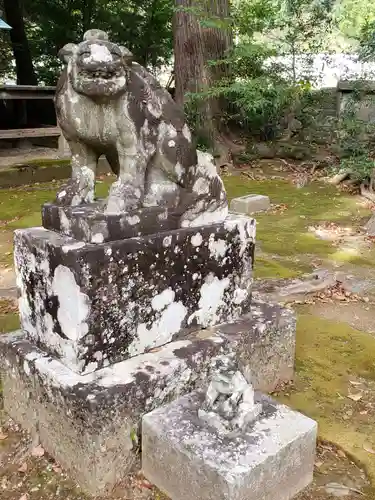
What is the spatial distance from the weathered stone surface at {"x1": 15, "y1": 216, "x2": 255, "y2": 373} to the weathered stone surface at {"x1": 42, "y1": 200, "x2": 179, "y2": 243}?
0.13 ft

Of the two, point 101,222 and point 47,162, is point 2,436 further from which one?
point 47,162

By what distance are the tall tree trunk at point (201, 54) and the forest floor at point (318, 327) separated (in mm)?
2605

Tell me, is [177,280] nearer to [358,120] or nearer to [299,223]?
[299,223]

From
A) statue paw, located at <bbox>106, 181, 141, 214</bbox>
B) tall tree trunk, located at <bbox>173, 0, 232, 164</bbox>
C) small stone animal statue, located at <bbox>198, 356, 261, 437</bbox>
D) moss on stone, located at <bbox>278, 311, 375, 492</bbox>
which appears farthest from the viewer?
tall tree trunk, located at <bbox>173, 0, 232, 164</bbox>

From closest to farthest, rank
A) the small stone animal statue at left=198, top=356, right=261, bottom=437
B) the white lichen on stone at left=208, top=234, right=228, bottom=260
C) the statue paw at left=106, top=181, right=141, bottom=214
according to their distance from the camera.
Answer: the small stone animal statue at left=198, top=356, right=261, bottom=437 < the statue paw at left=106, top=181, right=141, bottom=214 < the white lichen on stone at left=208, top=234, right=228, bottom=260

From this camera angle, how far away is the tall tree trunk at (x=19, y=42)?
1206 cm

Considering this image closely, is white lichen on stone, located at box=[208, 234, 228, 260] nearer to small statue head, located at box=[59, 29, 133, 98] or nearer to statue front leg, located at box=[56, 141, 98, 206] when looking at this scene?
statue front leg, located at box=[56, 141, 98, 206]

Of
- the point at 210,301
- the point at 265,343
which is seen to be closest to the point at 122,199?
the point at 210,301

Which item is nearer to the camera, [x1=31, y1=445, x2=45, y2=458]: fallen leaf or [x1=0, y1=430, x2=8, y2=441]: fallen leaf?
[x1=31, y1=445, x2=45, y2=458]: fallen leaf

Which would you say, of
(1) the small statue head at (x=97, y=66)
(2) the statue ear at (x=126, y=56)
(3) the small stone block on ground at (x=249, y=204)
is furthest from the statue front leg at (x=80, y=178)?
(3) the small stone block on ground at (x=249, y=204)

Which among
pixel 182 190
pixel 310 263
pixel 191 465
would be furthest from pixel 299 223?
pixel 191 465

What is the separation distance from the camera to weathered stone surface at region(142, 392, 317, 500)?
6.15ft

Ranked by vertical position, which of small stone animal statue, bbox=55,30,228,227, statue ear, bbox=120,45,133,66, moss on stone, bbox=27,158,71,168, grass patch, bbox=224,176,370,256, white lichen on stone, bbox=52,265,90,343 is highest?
statue ear, bbox=120,45,133,66

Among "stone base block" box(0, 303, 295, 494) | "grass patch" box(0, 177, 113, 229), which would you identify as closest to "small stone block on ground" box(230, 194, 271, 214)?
"grass patch" box(0, 177, 113, 229)
